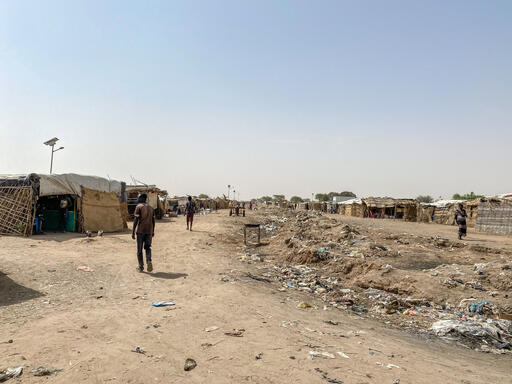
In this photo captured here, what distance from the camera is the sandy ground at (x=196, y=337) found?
305 cm

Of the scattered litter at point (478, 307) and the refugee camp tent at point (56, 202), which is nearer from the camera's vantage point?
the scattered litter at point (478, 307)

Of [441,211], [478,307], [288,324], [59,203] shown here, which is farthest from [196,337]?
[441,211]

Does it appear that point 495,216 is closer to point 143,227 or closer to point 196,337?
point 143,227

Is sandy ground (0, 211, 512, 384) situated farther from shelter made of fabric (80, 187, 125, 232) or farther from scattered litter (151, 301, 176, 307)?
shelter made of fabric (80, 187, 125, 232)

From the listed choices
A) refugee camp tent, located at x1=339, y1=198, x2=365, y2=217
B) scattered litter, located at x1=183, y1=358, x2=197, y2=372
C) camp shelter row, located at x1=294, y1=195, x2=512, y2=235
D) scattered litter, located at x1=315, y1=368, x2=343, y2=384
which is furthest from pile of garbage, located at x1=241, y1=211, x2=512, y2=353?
refugee camp tent, located at x1=339, y1=198, x2=365, y2=217

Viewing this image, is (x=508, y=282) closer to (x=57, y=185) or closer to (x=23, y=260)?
(x=23, y=260)

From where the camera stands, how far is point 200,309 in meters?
4.84

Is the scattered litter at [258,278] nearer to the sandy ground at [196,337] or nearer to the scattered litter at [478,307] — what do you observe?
the sandy ground at [196,337]

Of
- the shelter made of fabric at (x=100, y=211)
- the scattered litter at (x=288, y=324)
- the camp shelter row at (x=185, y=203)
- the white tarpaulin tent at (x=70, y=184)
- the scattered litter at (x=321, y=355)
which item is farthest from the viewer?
the camp shelter row at (x=185, y=203)

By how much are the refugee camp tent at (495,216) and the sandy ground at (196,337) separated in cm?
2191

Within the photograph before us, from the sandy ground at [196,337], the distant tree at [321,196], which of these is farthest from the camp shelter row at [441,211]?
the distant tree at [321,196]

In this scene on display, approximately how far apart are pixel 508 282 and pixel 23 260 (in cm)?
1123

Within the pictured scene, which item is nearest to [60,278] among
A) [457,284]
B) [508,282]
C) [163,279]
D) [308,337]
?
[163,279]

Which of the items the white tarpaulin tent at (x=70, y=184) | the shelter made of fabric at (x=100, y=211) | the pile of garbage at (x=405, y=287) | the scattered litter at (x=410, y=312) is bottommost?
the scattered litter at (x=410, y=312)
